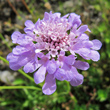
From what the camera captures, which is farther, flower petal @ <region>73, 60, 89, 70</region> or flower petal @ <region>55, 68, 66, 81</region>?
flower petal @ <region>73, 60, 89, 70</region>

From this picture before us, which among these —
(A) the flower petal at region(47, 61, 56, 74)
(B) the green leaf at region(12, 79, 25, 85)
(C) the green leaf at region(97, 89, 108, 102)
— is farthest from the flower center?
(B) the green leaf at region(12, 79, 25, 85)

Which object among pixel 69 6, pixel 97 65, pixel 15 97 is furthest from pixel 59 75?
pixel 69 6

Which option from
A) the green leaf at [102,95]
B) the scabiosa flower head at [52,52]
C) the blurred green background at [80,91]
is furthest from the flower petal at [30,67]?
the green leaf at [102,95]

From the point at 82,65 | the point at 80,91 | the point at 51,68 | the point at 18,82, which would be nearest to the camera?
the point at 51,68

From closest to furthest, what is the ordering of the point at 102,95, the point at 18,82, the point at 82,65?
the point at 82,65, the point at 102,95, the point at 18,82

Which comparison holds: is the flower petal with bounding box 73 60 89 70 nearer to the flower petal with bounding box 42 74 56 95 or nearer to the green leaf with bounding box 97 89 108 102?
the flower petal with bounding box 42 74 56 95

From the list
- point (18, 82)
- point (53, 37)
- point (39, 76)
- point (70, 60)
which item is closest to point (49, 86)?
point (39, 76)

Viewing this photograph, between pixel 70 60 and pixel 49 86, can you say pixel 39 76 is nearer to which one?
pixel 49 86

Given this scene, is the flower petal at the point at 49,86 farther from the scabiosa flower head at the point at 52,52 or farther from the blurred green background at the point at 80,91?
the blurred green background at the point at 80,91

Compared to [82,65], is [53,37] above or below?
above
